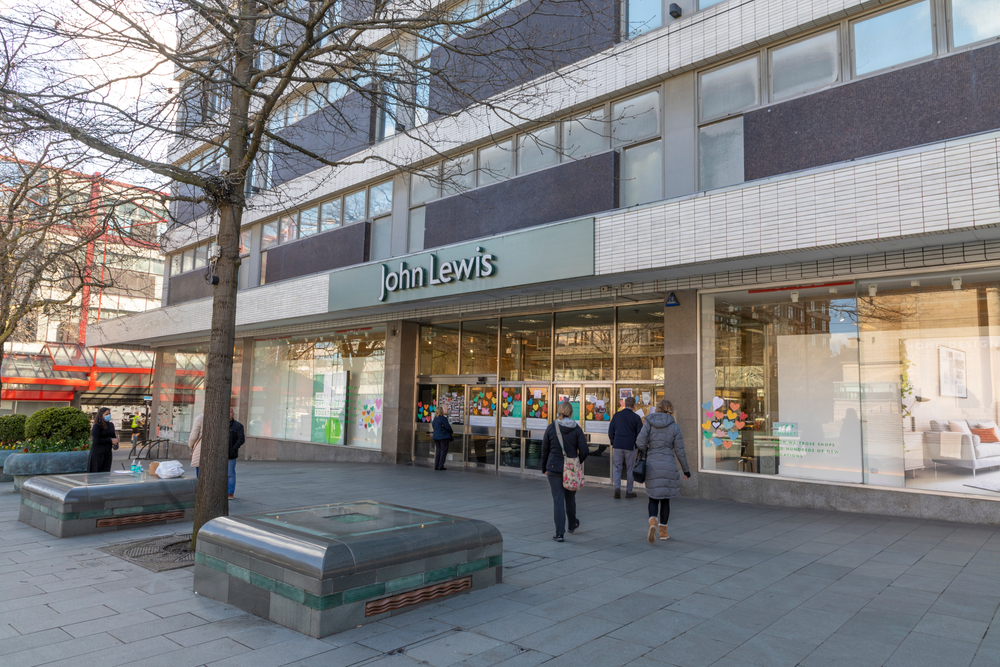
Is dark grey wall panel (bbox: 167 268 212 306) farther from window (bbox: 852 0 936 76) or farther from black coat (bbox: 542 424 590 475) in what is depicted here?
window (bbox: 852 0 936 76)

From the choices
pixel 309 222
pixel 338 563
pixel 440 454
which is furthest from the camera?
pixel 309 222

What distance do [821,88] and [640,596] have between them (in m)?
8.00

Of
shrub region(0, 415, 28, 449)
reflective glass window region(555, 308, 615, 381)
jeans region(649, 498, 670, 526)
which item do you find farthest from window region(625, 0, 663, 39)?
shrub region(0, 415, 28, 449)

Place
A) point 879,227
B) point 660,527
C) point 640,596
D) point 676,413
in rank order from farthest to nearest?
point 676,413
point 879,227
point 660,527
point 640,596

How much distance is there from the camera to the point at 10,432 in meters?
14.4

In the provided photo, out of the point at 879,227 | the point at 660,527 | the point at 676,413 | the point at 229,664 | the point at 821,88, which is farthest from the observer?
the point at 676,413

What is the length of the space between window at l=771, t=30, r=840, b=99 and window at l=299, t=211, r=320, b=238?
42.4 feet

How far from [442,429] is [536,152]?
6862 millimetres

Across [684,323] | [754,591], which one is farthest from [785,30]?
[754,591]

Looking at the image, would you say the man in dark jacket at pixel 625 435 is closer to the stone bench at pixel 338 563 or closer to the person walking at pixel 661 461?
the person walking at pixel 661 461


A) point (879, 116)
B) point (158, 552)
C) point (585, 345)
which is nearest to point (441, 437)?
point (585, 345)

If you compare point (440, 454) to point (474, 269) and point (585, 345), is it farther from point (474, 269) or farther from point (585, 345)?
point (474, 269)

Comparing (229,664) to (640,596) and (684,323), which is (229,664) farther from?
(684,323)

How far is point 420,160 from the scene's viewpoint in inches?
587
